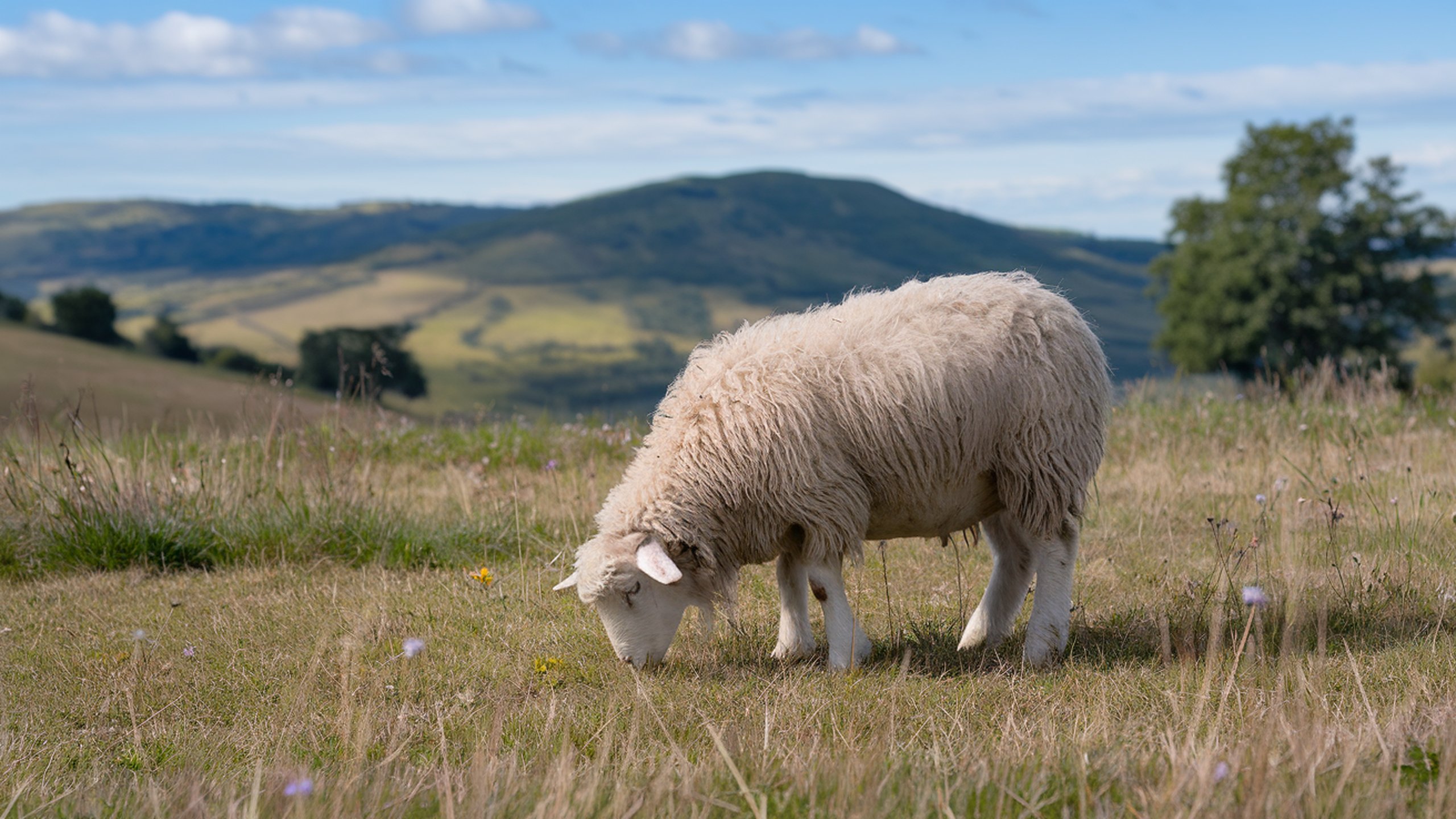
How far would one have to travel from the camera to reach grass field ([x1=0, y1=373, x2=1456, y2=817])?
3279 mm

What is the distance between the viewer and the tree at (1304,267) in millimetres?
49719

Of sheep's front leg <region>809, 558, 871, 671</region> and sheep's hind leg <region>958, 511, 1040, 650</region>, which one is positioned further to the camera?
sheep's hind leg <region>958, 511, 1040, 650</region>

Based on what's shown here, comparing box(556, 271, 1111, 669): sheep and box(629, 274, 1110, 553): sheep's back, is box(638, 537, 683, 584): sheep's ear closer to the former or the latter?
box(556, 271, 1111, 669): sheep

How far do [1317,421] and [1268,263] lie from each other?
142 ft

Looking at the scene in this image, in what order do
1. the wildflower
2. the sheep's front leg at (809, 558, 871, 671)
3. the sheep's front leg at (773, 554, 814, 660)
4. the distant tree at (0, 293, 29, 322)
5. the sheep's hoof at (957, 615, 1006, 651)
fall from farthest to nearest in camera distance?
the distant tree at (0, 293, 29, 322)
the sheep's hoof at (957, 615, 1006, 651)
the sheep's front leg at (773, 554, 814, 660)
the sheep's front leg at (809, 558, 871, 671)
the wildflower

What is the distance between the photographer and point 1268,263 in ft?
164

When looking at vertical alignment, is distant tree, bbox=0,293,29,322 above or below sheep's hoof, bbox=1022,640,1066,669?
below

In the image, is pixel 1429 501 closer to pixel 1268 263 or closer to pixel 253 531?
pixel 253 531

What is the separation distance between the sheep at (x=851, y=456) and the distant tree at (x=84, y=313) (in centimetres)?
8513

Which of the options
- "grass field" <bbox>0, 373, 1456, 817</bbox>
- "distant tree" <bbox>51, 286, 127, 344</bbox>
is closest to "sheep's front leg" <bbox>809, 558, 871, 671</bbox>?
"grass field" <bbox>0, 373, 1456, 817</bbox>

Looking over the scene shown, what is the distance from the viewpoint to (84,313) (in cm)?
8094

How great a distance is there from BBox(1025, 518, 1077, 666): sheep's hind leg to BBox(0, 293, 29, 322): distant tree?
8916 centimetres

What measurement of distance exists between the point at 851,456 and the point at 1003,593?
124 cm

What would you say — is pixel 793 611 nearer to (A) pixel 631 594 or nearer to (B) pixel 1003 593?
(A) pixel 631 594
